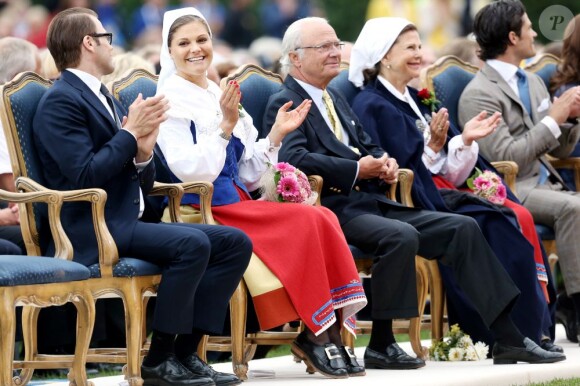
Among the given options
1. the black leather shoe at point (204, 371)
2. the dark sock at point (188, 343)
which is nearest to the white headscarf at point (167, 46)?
the dark sock at point (188, 343)

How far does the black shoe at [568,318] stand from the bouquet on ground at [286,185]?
88.0 inches

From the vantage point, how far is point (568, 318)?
336 inches

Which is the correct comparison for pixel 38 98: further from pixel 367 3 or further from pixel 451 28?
pixel 367 3

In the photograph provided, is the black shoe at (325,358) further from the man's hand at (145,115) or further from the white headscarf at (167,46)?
the white headscarf at (167,46)

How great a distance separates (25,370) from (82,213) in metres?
0.86

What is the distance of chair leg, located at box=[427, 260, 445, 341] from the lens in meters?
7.81

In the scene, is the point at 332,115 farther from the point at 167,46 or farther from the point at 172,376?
the point at 172,376

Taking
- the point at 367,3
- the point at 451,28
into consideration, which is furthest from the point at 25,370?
the point at 367,3

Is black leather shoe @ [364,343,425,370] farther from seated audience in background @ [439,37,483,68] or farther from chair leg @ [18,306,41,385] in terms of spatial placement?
seated audience in background @ [439,37,483,68]

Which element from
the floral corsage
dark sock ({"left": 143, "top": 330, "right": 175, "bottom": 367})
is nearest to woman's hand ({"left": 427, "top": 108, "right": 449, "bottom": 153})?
the floral corsage

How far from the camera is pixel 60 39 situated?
650 cm

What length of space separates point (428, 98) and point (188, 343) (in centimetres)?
257

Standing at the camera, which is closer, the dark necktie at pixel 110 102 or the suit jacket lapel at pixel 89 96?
the suit jacket lapel at pixel 89 96

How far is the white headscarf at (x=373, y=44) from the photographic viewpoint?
7980 millimetres
